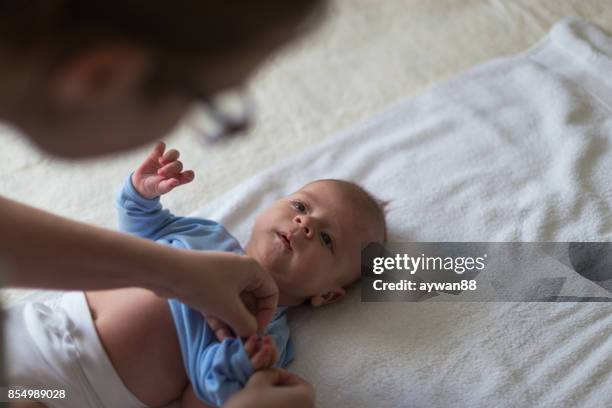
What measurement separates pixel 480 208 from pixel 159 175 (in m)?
0.57

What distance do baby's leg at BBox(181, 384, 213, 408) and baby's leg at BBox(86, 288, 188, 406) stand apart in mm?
12

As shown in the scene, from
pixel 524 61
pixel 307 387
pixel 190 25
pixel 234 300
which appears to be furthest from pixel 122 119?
pixel 524 61

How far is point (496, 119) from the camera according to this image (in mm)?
1468

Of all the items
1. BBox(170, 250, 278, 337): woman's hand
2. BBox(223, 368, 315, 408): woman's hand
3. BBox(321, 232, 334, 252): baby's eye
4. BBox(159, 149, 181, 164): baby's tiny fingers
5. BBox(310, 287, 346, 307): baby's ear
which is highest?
BBox(159, 149, 181, 164): baby's tiny fingers

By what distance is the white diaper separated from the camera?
100 centimetres

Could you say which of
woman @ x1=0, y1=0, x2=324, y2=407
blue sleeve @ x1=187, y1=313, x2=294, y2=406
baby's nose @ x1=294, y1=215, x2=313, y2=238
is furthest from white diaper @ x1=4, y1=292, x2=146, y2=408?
woman @ x1=0, y1=0, x2=324, y2=407

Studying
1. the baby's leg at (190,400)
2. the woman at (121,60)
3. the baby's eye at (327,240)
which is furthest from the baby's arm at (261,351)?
the woman at (121,60)

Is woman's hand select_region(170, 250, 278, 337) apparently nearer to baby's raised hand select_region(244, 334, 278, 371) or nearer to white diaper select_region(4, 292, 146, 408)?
baby's raised hand select_region(244, 334, 278, 371)

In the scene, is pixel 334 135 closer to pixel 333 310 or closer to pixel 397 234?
pixel 397 234

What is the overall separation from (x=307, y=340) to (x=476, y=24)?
3.29ft

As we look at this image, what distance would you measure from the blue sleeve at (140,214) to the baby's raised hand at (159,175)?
0.04ft

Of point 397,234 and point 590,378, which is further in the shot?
point 397,234

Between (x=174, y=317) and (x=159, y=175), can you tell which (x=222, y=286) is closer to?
(x=174, y=317)

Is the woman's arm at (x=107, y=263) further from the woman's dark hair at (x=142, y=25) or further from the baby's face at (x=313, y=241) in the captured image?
the woman's dark hair at (x=142, y=25)
